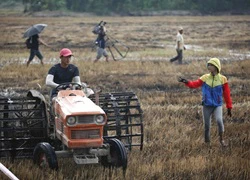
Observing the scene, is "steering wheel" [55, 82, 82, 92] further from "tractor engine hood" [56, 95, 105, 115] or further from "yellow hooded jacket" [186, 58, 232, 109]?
"yellow hooded jacket" [186, 58, 232, 109]

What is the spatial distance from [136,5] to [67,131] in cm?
8570

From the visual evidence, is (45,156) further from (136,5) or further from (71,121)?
(136,5)

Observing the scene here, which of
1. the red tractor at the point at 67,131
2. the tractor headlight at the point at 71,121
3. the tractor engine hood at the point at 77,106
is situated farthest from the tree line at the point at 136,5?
the tractor headlight at the point at 71,121

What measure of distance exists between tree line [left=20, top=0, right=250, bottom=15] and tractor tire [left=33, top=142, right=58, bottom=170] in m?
82.0

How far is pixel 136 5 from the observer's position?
9200 cm

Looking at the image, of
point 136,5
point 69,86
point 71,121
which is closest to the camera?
point 71,121

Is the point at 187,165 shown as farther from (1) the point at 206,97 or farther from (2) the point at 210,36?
(2) the point at 210,36

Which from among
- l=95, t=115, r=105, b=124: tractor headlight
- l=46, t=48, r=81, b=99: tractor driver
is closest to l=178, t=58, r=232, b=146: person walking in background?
l=46, t=48, r=81, b=99: tractor driver

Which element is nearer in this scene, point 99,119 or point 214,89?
point 99,119

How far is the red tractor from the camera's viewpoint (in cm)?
747

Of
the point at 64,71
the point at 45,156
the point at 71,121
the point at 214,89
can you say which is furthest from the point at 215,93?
the point at 45,156

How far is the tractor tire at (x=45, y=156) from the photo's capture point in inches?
294

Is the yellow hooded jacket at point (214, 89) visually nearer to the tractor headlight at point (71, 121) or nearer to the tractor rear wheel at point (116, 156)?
the tractor rear wheel at point (116, 156)

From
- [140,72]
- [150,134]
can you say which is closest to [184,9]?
[140,72]
